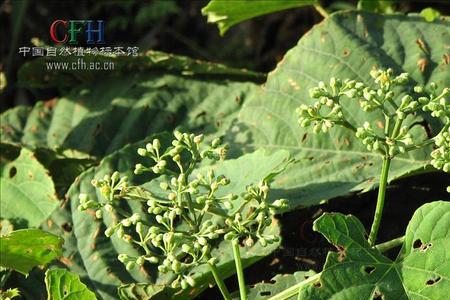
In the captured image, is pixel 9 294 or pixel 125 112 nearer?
pixel 9 294

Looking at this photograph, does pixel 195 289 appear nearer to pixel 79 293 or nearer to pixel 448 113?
pixel 79 293

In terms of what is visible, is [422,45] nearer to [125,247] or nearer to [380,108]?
[380,108]

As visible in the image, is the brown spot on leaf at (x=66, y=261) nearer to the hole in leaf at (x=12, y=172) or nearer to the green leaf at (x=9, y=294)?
the green leaf at (x=9, y=294)

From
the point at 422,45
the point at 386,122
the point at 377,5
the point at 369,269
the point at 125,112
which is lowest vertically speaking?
the point at 369,269

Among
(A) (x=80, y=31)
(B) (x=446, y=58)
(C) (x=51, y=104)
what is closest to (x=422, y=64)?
(B) (x=446, y=58)

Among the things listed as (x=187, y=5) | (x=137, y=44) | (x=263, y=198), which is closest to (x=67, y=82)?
(x=137, y=44)

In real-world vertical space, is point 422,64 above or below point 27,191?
above

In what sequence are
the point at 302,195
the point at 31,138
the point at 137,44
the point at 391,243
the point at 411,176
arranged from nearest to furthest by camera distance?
the point at 391,243 → the point at 302,195 → the point at 411,176 → the point at 31,138 → the point at 137,44
